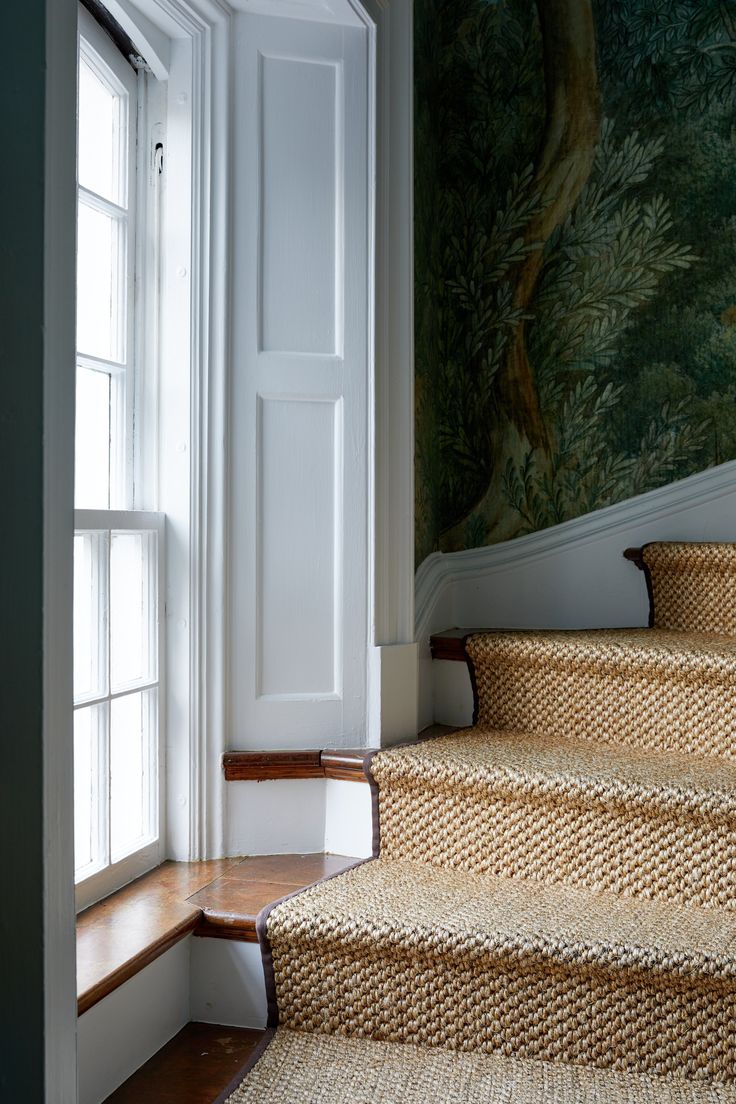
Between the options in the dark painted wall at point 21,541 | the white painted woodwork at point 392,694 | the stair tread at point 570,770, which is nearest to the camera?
the dark painted wall at point 21,541

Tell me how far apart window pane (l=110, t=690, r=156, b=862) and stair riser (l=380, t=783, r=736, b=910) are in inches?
16.0

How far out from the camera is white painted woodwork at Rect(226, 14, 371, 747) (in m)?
1.62

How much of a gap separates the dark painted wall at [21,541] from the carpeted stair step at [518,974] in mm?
640

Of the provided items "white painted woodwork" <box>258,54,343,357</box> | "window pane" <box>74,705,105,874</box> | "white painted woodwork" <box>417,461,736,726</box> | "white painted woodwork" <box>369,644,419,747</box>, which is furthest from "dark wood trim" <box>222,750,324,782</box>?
"white painted woodwork" <box>258,54,343,357</box>

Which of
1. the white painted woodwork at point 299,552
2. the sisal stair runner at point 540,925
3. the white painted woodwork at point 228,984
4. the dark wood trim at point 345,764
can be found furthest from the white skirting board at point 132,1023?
the white painted woodwork at point 299,552

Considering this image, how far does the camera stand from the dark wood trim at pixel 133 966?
1115 mm

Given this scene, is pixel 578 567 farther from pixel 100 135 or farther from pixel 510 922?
pixel 100 135

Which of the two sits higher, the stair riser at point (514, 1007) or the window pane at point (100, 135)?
the window pane at point (100, 135)

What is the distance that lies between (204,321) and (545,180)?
1.04 meters

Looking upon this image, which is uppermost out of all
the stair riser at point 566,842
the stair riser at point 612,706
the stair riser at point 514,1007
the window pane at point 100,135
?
the window pane at point 100,135

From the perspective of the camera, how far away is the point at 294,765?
1620 millimetres

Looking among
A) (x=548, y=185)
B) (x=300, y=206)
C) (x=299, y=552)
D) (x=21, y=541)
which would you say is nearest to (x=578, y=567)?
(x=299, y=552)

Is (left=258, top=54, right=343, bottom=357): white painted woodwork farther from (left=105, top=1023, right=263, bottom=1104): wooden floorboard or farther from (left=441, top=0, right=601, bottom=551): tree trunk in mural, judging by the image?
(left=105, top=1023, right=263, bottom=1104): wooden floorboard

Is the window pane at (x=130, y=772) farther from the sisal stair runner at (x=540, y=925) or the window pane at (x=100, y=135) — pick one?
the window pane at (x=100, y=135)
